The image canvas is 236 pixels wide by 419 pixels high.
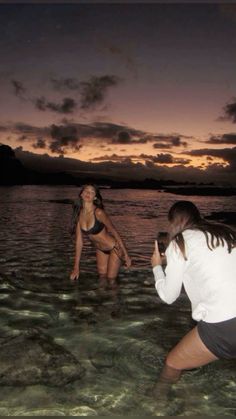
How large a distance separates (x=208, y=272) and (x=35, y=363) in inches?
122

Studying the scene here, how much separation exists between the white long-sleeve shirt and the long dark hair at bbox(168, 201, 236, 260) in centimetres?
5

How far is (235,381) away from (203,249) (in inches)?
98.1

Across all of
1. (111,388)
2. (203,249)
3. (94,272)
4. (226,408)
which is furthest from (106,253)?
(203,249)

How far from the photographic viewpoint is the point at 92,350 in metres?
6.21

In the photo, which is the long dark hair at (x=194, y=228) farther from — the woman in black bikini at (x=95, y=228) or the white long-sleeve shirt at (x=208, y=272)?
the woman in black bikini at (x=95, y=228)

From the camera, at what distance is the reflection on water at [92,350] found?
15.6 ft

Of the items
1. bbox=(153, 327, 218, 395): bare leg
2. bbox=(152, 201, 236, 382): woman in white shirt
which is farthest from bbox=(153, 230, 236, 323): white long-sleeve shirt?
bbox=(153, 327, 218, 395): bare leg

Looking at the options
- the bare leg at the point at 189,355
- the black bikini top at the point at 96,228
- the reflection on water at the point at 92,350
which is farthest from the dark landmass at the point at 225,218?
the bare leg at the point at 189,355

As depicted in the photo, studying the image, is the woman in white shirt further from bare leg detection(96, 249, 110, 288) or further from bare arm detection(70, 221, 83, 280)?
bare leg detection(96, 249, 110, 288)

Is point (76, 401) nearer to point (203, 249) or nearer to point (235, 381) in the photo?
point (235, 381)

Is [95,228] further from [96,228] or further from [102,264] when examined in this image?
[102,264]

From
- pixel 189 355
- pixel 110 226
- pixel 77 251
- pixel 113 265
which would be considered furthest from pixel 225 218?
pixel 189 355

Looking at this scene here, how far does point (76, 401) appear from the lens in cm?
479

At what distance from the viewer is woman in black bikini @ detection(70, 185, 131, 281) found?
30.3ft
